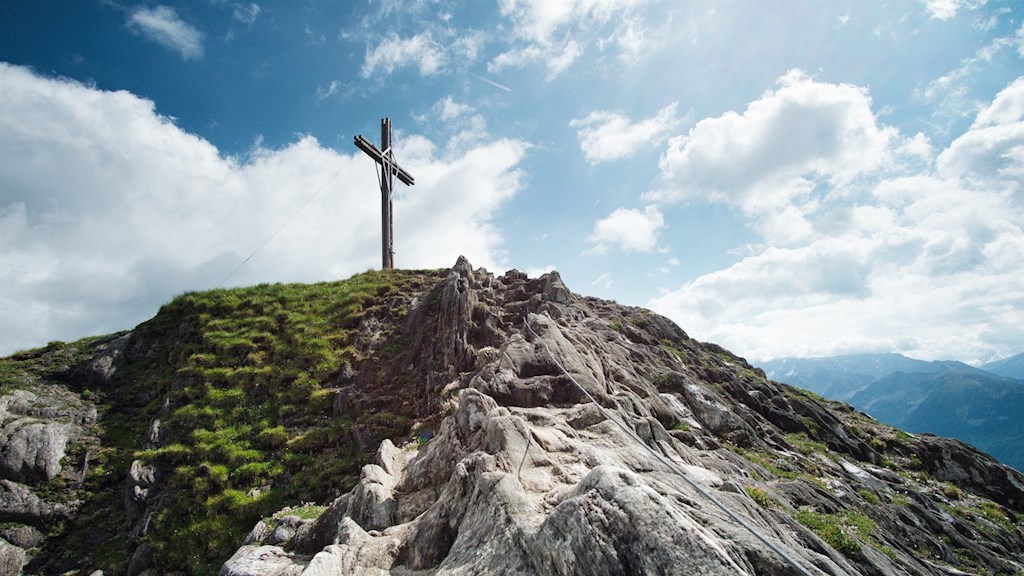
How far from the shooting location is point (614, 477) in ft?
28.5

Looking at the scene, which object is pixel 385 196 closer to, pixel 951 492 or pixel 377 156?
pixel 377 156

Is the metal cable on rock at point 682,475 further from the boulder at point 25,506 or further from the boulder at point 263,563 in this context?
the boulder at point 25,506

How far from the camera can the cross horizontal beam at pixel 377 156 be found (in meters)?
36.6

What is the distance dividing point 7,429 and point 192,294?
42.9ft

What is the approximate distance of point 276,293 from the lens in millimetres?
33219

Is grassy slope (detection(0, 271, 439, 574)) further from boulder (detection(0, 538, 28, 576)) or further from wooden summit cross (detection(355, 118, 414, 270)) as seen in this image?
wooden summit cross (detection(355, 118, 414, 270))

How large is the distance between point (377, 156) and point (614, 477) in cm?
3643

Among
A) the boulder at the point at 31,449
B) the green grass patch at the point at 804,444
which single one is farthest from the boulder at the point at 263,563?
the green grass patch at the point at 804,444

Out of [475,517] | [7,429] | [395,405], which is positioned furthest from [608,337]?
[7,429]

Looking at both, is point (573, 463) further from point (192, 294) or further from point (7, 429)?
point (192, 294)

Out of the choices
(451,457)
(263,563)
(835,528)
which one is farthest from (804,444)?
(263,563)

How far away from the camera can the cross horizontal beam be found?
120 ft

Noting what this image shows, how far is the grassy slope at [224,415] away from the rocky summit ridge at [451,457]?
0.12 m

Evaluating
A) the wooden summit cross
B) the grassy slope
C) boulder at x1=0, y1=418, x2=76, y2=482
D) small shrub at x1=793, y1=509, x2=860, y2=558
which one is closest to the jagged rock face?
small shrub at x1=793, y1=509, x2=860, y2=558
